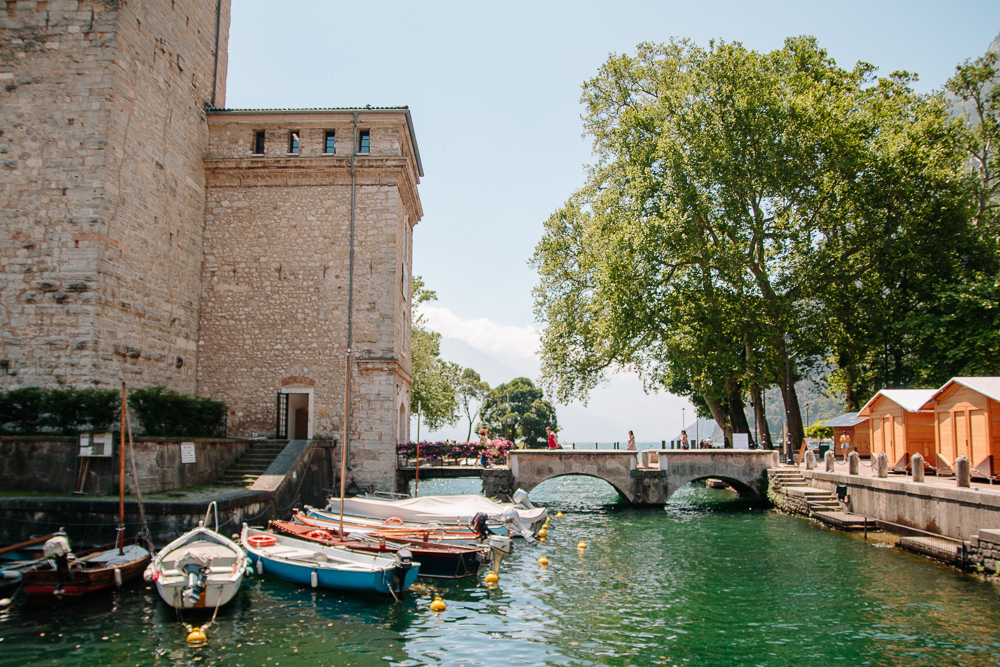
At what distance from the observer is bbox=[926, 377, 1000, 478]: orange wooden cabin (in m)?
18.2

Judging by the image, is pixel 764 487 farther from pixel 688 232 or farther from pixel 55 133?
pixel 55 133

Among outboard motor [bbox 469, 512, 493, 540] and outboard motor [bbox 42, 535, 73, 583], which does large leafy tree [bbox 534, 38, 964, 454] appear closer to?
outboard motor [bbox 469, 512, 493, 540]

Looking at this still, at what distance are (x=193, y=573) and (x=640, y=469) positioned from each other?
19803mm

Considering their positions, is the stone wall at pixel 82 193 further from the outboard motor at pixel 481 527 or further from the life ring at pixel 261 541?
the outboard motor at pixel 481 527

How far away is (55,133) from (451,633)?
17.9m

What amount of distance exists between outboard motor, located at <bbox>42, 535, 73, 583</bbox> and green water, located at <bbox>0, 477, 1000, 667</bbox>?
607 mm

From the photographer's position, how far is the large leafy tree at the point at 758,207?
30.2m

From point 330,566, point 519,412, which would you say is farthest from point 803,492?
point 519,412

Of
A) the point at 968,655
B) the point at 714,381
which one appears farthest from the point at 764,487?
the point at 968,655

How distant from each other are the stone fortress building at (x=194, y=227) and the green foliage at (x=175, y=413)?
0.90 meters

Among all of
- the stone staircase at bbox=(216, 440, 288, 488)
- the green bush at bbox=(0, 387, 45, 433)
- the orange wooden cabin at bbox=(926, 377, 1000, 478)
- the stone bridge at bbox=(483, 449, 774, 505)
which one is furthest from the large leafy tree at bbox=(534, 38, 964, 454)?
the green bush at bbox=(0, 387, 45, 433)

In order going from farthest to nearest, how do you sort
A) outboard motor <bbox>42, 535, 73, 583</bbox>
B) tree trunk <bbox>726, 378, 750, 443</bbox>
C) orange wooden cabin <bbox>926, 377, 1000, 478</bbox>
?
1. tree trunk <bbox>726, 378, 750, 443</bbox>
2. orange wooden cabin <bbox>926, 377, 1000, 478</bbox>
3. outboard motor <bbox>42, 535, 73, 583</bbox>

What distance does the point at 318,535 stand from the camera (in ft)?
53.2

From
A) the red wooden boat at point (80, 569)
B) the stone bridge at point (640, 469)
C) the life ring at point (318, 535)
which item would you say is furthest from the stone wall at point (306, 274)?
the red wooden boat at point (80, 569)
